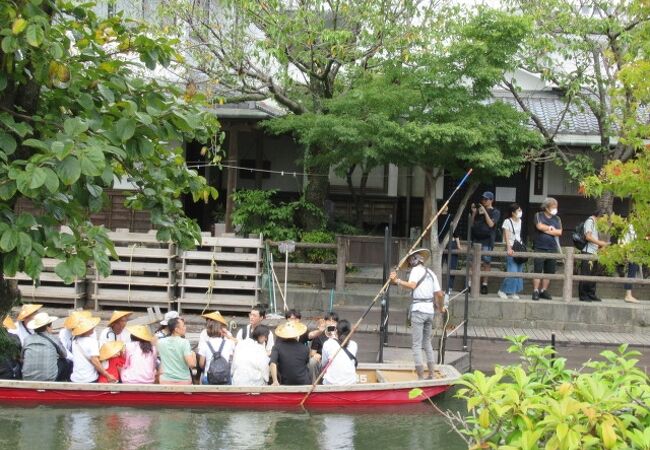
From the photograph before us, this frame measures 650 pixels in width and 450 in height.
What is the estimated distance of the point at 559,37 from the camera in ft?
57.0

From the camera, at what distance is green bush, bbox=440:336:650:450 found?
389 centimetres

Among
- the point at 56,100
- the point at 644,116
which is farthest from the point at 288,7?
the point at 56,100

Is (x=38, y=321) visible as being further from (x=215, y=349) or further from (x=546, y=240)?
(x=546, y=240)

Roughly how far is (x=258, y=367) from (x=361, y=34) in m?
7.54

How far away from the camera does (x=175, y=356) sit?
1172 centimetres

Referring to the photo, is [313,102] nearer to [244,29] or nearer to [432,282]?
[244,29]

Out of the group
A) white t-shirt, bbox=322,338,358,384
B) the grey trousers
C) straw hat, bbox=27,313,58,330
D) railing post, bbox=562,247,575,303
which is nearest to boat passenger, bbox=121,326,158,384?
straw hat, bbox=27,313,58,330

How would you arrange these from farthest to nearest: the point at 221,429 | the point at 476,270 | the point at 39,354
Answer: the point at 476,270, the point at 39,354, the point at 221,429

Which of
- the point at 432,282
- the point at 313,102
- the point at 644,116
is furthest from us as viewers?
the point at 313,102

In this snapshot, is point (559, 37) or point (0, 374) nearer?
point (0, 374)

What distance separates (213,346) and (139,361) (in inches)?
40.7

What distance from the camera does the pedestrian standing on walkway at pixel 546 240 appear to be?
16672mm

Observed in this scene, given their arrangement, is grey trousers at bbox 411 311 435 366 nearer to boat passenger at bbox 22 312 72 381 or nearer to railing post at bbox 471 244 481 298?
railing post at bbox 471 244 481 298

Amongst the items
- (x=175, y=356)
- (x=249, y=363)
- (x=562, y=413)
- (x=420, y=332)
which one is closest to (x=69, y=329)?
(x=175, y=356)
